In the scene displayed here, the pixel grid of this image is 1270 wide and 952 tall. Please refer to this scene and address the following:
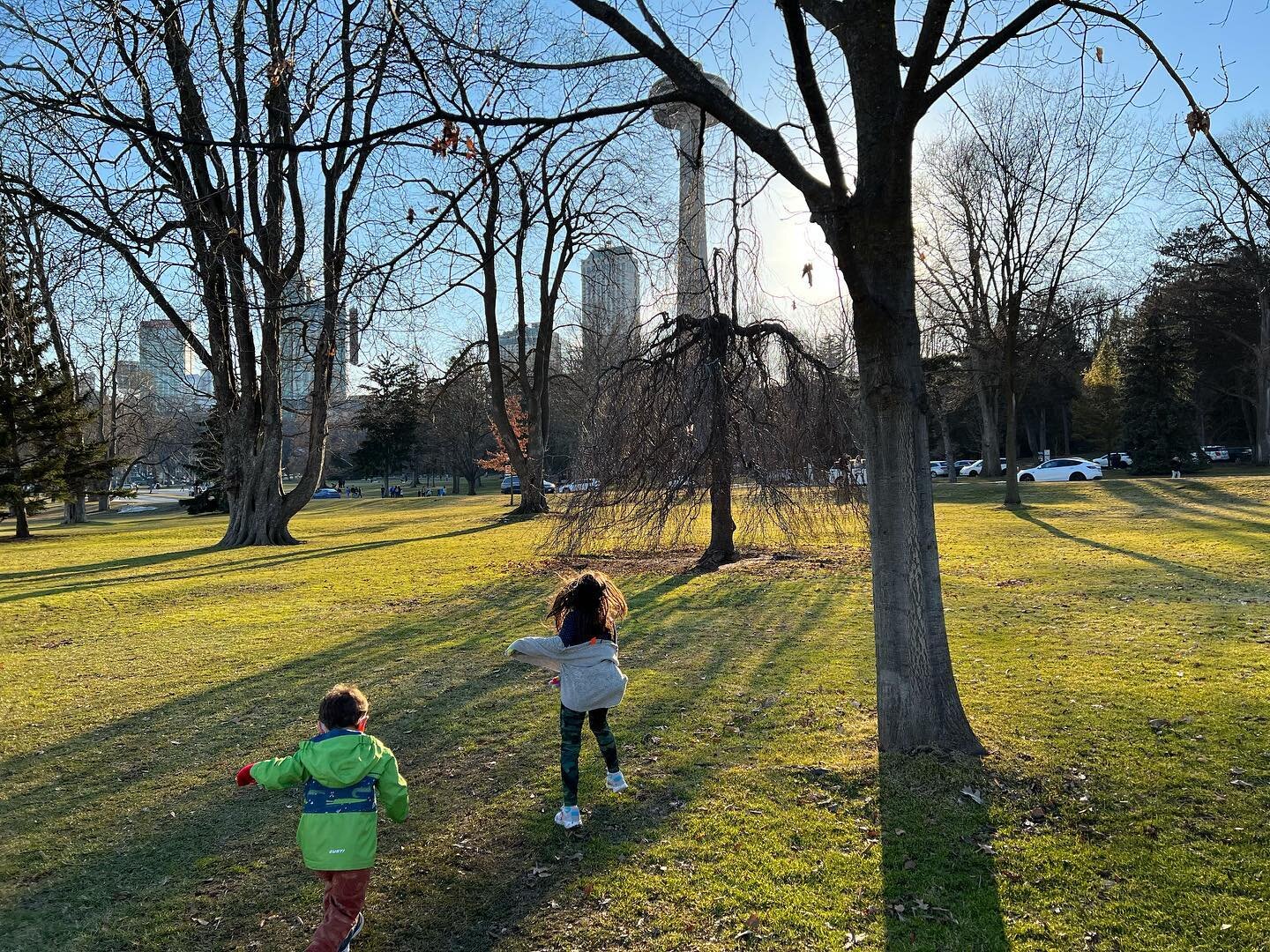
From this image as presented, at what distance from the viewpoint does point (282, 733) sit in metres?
6.03

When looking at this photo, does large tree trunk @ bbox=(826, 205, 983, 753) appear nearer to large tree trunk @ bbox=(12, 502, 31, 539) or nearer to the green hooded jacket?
the green hooded jacket

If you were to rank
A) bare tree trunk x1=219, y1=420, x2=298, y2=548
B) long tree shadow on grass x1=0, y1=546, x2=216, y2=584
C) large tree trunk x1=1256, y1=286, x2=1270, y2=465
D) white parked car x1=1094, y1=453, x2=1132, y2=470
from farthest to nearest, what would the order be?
white parked car x1=1094, y1=453, x2=1132, y2=470 → large tree trunk x1=1256, y1=286, x2=1270, y2=465 → bare tree trunk x1=219, y1=420, x2=298, y2=548 → long tree shadow on grass x1=0, y1=546, x2=216, y2=584

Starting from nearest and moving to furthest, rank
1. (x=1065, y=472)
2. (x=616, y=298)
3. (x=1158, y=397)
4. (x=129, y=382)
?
(x=616, y=298)
(x=1065, y=472)
(x=1158, y=397)
(x=129, y=382)

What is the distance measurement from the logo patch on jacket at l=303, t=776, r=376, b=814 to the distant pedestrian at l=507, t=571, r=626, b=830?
1.16m

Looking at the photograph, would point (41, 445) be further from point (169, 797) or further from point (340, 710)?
point (340, 710)

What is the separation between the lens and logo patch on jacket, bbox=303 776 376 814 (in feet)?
10.4

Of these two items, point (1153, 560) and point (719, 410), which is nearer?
point (719, 410)

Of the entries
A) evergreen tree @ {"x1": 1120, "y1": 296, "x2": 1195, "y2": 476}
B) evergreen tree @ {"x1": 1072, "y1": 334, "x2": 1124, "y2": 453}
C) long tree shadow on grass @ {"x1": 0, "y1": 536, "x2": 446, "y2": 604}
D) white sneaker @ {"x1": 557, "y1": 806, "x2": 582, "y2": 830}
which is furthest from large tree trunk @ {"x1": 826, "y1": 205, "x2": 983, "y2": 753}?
evergreen tree @ {"x1": 1072, "y1": 334, "x2": 1124, "y2": 453}

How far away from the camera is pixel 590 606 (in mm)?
4312

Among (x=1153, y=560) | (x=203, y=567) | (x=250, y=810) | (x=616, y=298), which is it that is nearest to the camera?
(x=250, y=810)

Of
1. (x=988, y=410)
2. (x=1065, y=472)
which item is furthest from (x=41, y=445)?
(x=1065, y=472)

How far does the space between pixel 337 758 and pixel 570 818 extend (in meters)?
1.57

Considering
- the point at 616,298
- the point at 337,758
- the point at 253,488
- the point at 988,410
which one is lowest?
the point at 337,758

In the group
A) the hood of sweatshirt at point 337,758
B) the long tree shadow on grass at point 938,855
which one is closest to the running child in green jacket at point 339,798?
the hood of sweatshirt at point 337,758
